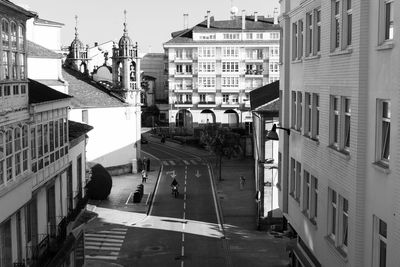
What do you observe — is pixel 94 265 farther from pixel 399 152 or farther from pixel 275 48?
pixel 275 48

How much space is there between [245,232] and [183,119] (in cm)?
6765

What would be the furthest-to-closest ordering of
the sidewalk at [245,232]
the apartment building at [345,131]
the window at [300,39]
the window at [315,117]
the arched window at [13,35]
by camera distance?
the sidewalk at [245,232] → the window at [300,39] → the window at [315,117] → the arched window at [13,35] → the apartment building at [345,131]

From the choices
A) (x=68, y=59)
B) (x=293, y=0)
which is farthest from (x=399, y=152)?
(x=68, y=59)

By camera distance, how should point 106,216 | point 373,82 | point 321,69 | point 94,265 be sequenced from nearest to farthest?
point 373,82 → point 321,69 → point 94,265 → point 106,216

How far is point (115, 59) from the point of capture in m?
76.9

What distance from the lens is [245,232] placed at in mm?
45562

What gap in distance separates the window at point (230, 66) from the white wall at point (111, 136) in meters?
→ 33.5

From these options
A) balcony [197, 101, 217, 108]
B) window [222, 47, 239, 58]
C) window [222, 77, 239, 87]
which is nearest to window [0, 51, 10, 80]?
window [222, 47, 239, 58]

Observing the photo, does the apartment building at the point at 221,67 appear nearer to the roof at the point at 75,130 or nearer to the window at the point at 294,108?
the roof at the point at 75,130

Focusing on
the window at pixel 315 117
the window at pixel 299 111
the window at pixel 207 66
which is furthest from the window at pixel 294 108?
the window at pixel 207 66

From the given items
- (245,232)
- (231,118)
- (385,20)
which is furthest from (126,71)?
(385,20)

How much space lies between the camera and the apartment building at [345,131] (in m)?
15.2

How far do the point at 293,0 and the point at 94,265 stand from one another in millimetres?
19801

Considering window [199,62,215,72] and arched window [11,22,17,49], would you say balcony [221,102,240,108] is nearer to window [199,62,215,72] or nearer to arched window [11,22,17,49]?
window [199,62,215,72]
